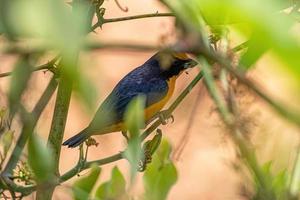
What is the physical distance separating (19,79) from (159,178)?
0.53 m

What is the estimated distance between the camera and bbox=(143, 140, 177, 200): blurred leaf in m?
0.90

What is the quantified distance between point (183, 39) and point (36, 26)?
0.37 ft

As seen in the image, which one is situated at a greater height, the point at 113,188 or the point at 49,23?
the point at 49,23

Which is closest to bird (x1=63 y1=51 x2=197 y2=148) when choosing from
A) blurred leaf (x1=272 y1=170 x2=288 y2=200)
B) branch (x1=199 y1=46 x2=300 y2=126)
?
blurred leaf (x1=272 y1=170 x2=288 y2=200)

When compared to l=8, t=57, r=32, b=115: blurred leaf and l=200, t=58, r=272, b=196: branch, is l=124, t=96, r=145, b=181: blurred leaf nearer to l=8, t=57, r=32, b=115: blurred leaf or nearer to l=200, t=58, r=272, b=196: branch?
l=200, t=58, r=272, b=196: branch

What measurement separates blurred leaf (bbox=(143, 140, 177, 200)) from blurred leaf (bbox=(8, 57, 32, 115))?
0.45 m

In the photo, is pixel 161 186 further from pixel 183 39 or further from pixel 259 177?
pixel 183 39

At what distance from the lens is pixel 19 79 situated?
0.44 m

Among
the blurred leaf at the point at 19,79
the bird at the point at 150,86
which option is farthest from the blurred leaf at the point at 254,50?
the bird at the point at 150,86

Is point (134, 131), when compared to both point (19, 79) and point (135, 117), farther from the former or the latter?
point (19, 79)

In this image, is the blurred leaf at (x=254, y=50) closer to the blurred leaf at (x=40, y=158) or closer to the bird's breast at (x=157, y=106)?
the blurred leaf at (x=40, y=158)

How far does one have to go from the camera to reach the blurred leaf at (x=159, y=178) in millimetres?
899

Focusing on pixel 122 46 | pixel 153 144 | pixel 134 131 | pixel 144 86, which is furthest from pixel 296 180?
pixel 144 86

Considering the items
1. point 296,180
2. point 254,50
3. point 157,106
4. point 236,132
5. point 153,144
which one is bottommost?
Result: point 157,106
